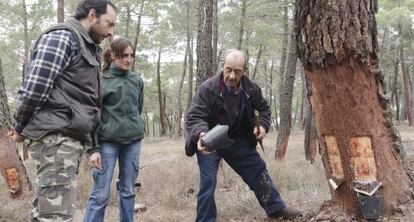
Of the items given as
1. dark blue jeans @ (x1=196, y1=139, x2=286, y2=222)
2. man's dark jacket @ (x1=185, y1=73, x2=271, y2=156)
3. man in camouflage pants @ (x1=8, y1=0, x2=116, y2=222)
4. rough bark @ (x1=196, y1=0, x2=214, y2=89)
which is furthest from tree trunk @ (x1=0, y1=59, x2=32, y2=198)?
man in camouflage pants @ (x1=8, y1=0, x2=116, y2=222)

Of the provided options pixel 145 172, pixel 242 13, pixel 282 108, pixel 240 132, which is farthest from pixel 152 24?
pixel 240 132

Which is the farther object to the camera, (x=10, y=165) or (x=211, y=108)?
(x=10, y=165)

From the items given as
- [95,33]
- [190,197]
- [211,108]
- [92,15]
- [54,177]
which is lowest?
[190,197]

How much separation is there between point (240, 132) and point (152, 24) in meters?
20.5

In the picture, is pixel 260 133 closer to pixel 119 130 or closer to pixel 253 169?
pixel 253 169

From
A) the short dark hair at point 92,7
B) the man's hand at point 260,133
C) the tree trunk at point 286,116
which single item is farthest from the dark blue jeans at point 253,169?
the tree trunk at point 286,116

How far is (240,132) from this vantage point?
14.7ft

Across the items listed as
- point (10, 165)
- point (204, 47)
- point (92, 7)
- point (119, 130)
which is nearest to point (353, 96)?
point (119, 130)

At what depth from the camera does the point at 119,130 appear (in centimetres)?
404

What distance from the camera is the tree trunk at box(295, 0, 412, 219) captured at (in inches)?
141

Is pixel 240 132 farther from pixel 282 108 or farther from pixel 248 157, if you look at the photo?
pixel 282 108

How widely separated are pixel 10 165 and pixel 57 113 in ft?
13.3

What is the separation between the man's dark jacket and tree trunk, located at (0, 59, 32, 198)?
127 inches

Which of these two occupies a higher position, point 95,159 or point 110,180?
point 95,159
